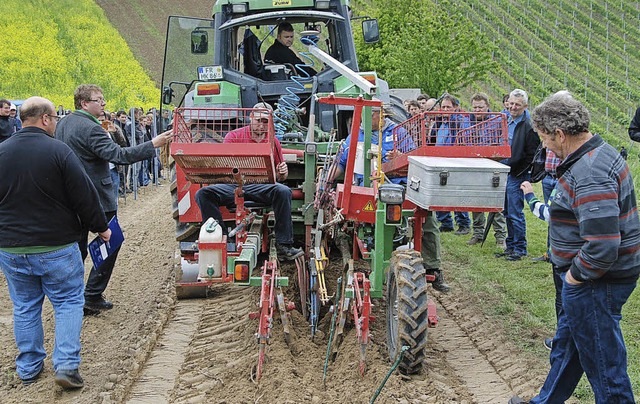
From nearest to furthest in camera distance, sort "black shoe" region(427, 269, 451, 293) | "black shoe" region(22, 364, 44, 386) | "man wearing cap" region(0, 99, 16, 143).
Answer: "black shoe" region(22, 364, 44, 386)
"black shoe" region(427, 269, 451, 293)
"man wearing cap" region(0, 99, 16, 143)

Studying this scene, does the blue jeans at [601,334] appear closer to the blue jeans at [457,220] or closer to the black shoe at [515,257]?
the black shoe at [515,257]

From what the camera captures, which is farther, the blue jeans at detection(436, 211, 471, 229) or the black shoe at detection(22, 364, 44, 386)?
the blue jeans at detection(436, 211, 471, 229)

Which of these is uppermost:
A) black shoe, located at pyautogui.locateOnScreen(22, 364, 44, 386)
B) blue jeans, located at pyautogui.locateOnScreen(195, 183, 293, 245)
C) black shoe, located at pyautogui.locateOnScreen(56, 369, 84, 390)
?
blue jeans, located at pyautogui.locateOnScreen(195, 183, 293, 245)

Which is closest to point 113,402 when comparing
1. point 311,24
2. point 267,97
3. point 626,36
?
point 267,97

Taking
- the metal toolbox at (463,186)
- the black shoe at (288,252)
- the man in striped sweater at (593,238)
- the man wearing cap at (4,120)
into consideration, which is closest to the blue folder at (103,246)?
the black shoe at (288,252)

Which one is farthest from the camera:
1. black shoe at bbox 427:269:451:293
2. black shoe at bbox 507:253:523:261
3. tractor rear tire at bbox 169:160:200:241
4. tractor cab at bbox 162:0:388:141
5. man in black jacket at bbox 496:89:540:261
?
black shoe at bbox 507:253:523:261

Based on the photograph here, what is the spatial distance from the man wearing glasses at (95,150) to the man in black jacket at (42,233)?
0.89m

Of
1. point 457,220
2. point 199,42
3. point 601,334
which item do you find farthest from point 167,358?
point 457,220

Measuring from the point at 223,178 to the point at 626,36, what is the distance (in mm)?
45531

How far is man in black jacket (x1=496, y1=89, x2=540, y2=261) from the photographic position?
7934mm

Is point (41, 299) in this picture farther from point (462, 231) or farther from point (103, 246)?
point (462, 231)

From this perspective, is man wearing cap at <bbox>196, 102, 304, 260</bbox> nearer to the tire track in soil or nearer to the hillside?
the tire track in soil

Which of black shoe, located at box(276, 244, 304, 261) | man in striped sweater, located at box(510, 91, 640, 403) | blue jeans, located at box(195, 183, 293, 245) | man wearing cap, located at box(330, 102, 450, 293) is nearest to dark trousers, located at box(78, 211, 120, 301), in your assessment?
blue jeans, located at box(195, 183, 293, 245)

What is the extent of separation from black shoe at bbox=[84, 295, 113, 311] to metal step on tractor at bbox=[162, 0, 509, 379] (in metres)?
0.65
